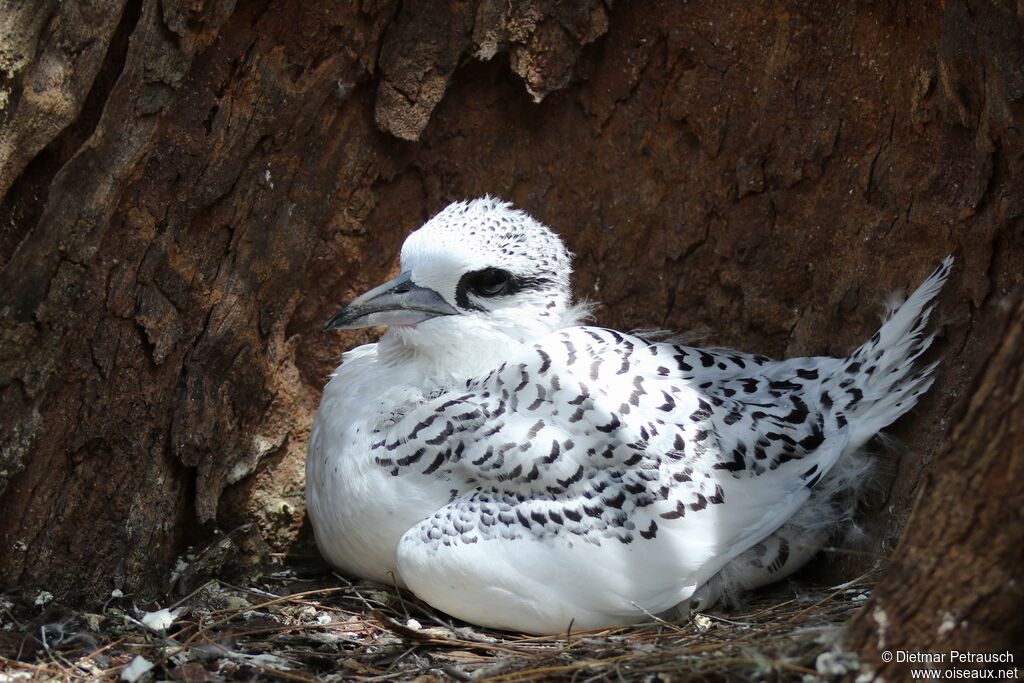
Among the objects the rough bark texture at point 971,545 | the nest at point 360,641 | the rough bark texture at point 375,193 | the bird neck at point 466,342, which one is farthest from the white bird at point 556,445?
the rough bark texture at point 971,545

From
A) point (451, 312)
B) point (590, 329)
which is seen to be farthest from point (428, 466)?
point (590, 329)

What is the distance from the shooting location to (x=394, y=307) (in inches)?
155

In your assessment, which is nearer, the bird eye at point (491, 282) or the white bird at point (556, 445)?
the white bird at point (556, 445)

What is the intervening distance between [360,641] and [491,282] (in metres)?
1.42

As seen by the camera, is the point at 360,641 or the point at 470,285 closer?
the point at 360,641

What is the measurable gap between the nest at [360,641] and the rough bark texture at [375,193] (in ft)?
0.80

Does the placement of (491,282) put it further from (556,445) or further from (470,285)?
(556,445)

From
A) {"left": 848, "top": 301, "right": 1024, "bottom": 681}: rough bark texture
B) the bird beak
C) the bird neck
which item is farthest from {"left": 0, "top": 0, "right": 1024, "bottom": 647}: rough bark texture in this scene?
{"left": 848, "top": 301, "right": 1024, "bottom": 681}: rough bark texture

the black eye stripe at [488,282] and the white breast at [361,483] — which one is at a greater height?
the black eye stripe at [488,282]

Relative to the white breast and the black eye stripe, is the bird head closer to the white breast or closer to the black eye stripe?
the black eye stripe

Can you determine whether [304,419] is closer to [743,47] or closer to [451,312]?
[451,312]

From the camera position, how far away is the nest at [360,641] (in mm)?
3217

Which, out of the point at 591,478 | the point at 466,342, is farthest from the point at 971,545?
the point at 466,342

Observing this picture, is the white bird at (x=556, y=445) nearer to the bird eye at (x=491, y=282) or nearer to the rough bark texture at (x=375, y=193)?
the bird eye at (x=491, y=282)
